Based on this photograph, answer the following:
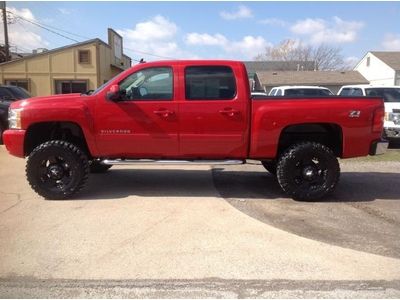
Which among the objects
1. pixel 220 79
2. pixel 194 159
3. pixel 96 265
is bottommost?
pixel 96 265

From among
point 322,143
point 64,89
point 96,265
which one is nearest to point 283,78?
point 64,89

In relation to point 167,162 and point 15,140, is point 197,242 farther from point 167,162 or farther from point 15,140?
point 15,140

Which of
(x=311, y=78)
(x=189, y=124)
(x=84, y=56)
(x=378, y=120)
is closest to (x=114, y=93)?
(x=189, y=124)

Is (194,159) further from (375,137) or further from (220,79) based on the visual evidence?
(375,137)

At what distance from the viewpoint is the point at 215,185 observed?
25.2 ft

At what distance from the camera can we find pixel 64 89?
3531 cm

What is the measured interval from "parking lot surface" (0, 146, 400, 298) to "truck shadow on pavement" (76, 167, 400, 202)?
33 millimetres

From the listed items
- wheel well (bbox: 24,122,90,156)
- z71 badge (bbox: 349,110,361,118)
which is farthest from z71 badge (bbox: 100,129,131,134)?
z71 badge (bbox: 349,110,361,118)

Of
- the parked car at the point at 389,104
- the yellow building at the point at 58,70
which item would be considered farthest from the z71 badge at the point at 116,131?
the yellow building at the point at 58,70

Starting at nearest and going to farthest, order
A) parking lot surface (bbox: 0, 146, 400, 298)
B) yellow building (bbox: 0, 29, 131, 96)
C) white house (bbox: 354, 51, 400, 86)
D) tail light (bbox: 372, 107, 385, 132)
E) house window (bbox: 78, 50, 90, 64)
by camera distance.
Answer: parking lot surface (bbox: 0, 146, 400, 298), tail light (bbox: 372, 107, 385, 132), yellow building (bbox: 0, 29, 131, 96), house window (bbox: 78, 50, 90, 64), white house (bbox: 354, 51, 400, 86)

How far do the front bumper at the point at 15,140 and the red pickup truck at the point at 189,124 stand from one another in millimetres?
15

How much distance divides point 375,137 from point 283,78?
42411mm

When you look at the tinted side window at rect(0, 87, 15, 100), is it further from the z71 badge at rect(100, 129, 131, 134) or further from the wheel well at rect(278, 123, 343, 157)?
the wheel well at rect(278, 123, 343, 157)

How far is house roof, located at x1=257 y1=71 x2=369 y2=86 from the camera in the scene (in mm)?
46000
